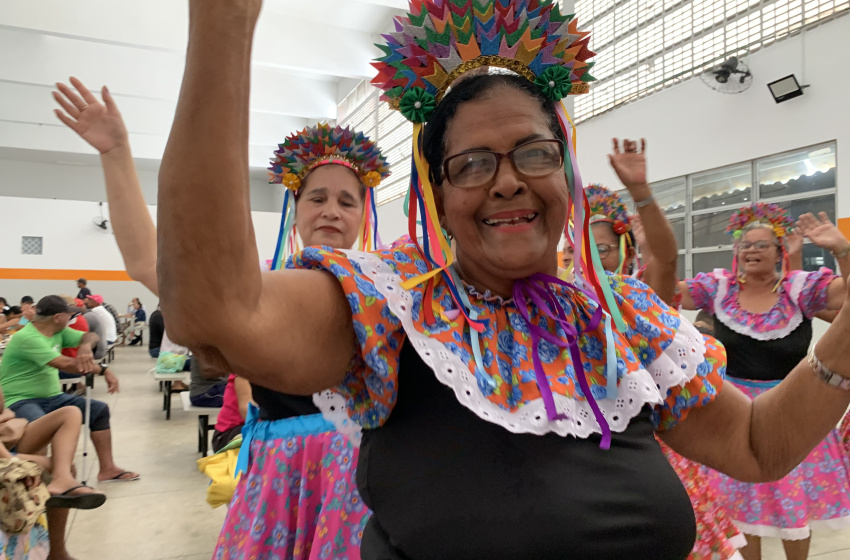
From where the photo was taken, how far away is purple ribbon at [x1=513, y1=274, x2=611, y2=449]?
0.87 meters

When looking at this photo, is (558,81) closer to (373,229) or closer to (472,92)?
(472,92)

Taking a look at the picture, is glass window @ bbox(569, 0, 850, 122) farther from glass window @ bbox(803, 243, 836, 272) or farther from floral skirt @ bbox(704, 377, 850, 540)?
floral skirt @ bbox(704, 377, 850, 540)

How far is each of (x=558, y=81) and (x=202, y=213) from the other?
0.75 metres

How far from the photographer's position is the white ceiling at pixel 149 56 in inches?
420

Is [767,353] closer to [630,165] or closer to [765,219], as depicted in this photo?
[765,219]

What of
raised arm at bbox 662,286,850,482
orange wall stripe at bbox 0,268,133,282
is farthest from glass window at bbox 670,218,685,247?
orange wall stripe at bbox 0,268,133,282

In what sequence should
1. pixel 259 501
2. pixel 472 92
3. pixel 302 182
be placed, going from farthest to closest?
pixel 302 182 → pixel 259 501 → pixel 472 92

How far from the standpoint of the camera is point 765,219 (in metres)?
3.21

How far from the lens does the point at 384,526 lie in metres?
0.83

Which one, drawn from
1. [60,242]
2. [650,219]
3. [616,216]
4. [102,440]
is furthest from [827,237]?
[60,242]

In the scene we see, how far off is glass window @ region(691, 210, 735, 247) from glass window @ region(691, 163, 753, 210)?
12 centimetres

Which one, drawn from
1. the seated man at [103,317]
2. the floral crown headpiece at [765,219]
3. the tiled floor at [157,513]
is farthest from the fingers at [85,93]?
the seated man at [103,317]

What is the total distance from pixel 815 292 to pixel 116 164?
3.13 meters

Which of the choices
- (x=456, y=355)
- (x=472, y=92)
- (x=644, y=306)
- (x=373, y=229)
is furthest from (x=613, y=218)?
(x=456, y=355)
